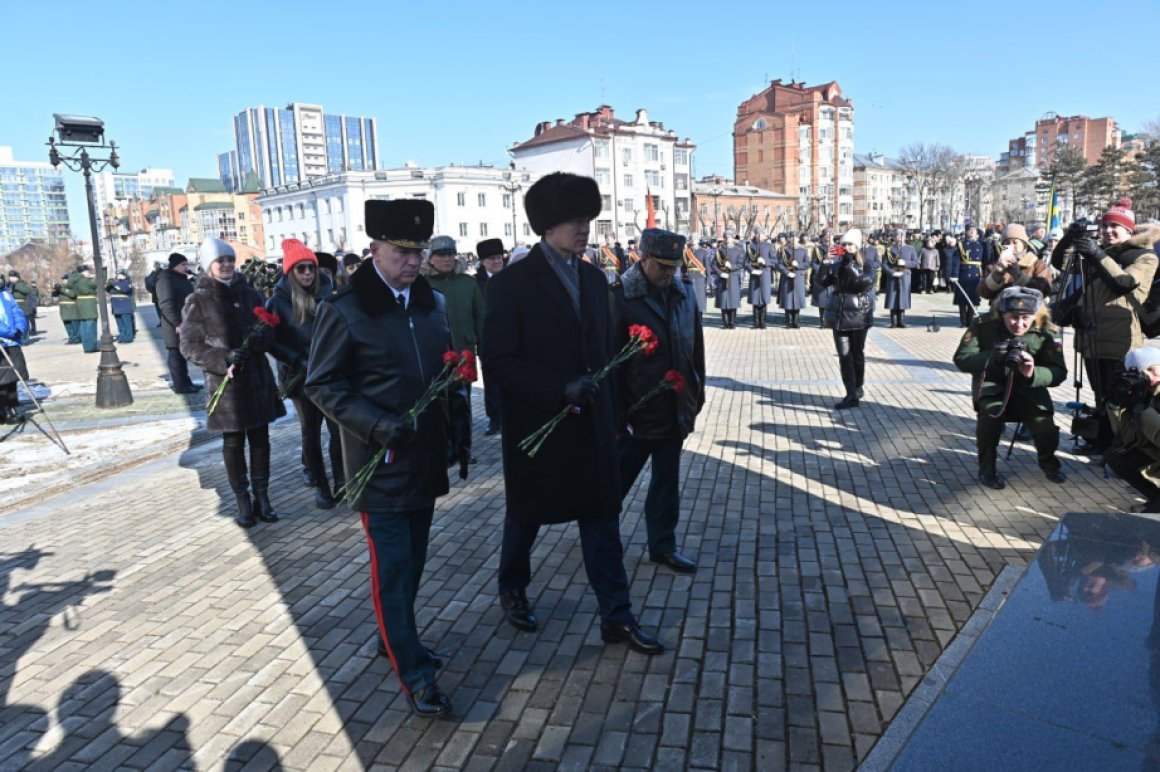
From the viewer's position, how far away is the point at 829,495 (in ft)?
20.3

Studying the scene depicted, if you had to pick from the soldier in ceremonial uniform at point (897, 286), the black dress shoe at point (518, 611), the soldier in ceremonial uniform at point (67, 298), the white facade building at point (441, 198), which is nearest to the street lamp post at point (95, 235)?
the soldier in ceremonial uniform at point (67, 298)

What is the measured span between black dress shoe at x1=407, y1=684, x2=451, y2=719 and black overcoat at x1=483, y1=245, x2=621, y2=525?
87 centimetres

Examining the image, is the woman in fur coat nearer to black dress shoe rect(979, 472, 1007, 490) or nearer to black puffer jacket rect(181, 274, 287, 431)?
black puffer jacket rect(181, 274, 287, 431)

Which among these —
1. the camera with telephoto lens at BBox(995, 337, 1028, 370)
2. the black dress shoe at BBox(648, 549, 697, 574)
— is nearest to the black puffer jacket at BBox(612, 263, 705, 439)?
the black dress shoe at BBox(648, 549, 697, 574)

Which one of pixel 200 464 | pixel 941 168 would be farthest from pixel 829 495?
pixel 941 168

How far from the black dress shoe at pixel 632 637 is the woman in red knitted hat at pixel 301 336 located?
3024 millimetres

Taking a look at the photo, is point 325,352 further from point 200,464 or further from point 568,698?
point 200,464

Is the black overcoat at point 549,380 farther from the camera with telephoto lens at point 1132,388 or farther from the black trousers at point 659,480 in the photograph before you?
the camera with telephoto lens at point 1132,388

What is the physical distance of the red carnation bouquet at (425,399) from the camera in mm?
3324

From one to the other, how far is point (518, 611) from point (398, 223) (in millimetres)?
2050

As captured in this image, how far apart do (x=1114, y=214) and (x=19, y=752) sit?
7868mm

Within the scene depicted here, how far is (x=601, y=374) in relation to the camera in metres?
3.69

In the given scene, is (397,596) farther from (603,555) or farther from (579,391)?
(579,391)

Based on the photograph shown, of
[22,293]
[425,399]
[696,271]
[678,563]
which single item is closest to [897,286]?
[696,271]
